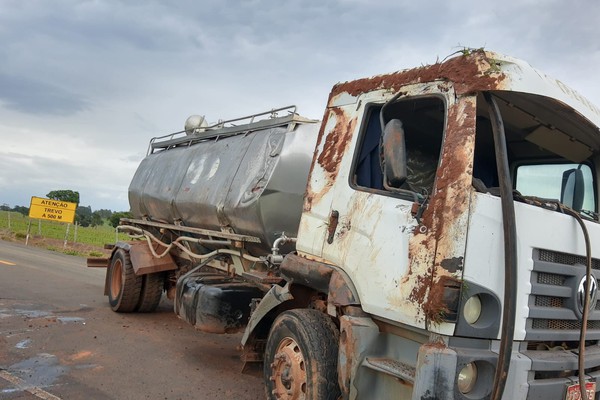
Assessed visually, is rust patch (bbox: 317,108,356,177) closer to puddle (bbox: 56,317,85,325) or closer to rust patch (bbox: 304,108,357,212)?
rust patch (bbox: 304,108,357,212)

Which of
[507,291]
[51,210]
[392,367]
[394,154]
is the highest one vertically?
[394,154]

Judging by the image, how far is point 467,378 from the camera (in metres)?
3.07

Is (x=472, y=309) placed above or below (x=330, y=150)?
below

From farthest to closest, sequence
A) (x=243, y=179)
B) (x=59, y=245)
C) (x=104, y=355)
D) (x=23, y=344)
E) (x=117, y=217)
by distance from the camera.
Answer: (x=117, y=217) < (x=59, y=245) < (x=23, y=344) < (x=104, y=355) < (x=243, y=179)

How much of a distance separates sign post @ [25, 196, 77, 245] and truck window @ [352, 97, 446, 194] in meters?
23.5

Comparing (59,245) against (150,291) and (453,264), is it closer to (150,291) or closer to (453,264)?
(150,291)

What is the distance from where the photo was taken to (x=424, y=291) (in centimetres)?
310

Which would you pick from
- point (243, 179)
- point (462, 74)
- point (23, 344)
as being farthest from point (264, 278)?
point (23, 344)

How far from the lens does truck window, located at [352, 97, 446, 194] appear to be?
3787 mm

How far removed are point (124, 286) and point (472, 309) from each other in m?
6.55

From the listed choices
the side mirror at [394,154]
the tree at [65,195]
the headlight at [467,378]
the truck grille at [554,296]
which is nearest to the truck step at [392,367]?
the headlight at [467,378]

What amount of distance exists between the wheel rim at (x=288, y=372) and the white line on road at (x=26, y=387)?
2.03m

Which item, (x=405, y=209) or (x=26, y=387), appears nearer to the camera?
(x=405, y=209)

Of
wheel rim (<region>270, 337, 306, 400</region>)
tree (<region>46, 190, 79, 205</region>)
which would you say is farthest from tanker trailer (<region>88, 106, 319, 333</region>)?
tree (<region>46, 190, 79, 205</region>)
